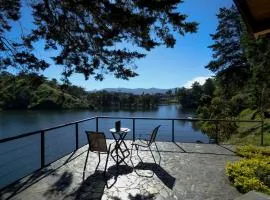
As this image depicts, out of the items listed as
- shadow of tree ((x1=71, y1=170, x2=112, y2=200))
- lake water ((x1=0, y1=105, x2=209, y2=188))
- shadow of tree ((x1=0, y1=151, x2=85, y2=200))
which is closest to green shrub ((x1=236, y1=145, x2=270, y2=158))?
shadow of tree ((x1=71, y1=170, x2=112, y2=200))

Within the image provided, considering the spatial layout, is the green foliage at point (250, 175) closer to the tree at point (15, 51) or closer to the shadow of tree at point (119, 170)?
the shadow of tree at point (119, 170)

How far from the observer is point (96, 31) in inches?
249

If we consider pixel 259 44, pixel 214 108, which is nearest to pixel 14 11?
pixel 259 44

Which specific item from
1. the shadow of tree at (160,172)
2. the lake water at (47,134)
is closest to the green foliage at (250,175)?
the shadow of tree at (160,172)

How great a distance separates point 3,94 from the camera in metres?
7.70

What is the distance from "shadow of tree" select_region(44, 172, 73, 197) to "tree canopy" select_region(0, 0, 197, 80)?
271 centimetres

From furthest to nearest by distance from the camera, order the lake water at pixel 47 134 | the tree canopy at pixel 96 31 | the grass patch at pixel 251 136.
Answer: the lake water at pixel 47 134 < the grass patch at pixel 251 136 < the tree canopy at pixel 96 31

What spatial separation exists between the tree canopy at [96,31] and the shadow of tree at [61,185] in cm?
271

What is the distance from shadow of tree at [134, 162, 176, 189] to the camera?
5.18 m

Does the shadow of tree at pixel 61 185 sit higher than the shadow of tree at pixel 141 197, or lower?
higher

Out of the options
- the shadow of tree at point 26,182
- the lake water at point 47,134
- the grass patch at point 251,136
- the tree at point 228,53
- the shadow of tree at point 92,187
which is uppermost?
the tree at point 228,53

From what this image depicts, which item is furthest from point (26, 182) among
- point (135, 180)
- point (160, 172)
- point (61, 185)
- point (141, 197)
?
point (160, 172)

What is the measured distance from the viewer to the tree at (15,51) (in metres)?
6.79

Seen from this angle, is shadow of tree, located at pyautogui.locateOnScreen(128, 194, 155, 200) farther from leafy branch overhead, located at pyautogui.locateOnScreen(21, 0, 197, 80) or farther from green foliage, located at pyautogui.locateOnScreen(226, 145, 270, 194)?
leafy branch overhead, located at pyautogui.locateOnScreen(21, 0, 197, 80)
